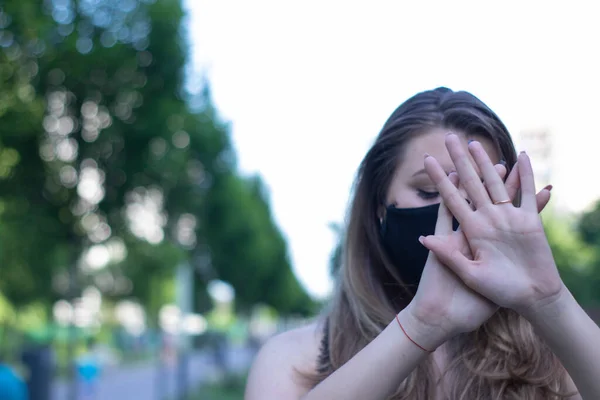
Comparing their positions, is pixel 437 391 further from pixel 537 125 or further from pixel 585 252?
pixel 537 125

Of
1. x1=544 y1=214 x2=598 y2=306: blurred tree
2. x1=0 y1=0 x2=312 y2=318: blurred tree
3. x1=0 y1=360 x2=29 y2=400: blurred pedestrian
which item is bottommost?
x1=544 y1=214 x2=598 y2=306: blurred tree

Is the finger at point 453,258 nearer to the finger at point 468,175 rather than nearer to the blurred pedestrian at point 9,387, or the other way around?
the finger at point 468,175

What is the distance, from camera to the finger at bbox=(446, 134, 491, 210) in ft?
5.25

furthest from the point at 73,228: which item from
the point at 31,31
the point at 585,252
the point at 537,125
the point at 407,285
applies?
the point at 537,125

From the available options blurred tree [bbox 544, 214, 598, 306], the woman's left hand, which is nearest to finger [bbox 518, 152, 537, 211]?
the woman's left hand

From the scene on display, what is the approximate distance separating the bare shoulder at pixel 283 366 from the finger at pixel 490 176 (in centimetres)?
64

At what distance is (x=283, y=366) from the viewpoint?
6.23 feet

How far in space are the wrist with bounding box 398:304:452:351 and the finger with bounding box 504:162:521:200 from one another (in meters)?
0.32

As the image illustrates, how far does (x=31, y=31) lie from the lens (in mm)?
8578

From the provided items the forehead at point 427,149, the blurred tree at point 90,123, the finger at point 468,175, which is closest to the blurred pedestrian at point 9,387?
the blurred tree at point 90,123

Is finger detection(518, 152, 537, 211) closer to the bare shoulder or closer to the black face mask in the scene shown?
the black face mask

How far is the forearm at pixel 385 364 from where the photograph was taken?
161 cm

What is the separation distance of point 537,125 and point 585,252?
43.9 metres

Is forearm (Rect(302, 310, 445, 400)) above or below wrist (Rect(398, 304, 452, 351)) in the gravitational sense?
below
